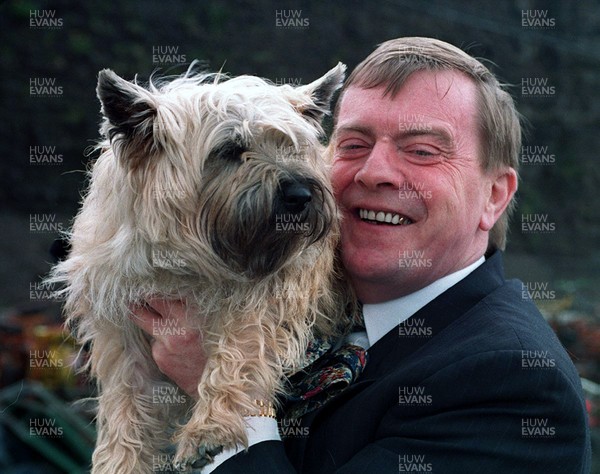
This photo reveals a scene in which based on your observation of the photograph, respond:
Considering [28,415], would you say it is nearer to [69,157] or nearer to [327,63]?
[69,157]

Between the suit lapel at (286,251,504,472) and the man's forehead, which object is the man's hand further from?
the man's forehead

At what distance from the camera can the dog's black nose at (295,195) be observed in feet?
8.76

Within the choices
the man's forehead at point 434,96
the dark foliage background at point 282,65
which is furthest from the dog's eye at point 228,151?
the dark foliage background at point 282,65

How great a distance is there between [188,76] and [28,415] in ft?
8.44

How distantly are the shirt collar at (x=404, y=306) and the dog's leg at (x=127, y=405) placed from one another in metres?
0.83

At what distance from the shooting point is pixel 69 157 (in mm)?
7770

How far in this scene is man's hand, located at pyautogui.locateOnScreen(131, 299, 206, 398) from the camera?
8.95 ft

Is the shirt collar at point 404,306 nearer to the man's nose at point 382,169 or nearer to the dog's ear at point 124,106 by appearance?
the man's nose at point 382,169

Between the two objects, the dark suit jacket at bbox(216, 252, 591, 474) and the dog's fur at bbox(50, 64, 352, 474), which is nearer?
the dark suit jacket at bbox(216, 252, 591, 474)

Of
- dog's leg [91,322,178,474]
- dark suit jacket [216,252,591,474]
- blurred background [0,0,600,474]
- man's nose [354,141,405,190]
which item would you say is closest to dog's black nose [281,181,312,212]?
man's nose [354,141,405,190]

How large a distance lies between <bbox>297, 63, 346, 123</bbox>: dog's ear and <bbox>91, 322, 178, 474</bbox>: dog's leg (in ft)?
3.29

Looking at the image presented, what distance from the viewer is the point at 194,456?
2.53 metres

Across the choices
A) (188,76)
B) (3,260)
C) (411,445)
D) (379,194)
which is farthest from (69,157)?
(411,445)

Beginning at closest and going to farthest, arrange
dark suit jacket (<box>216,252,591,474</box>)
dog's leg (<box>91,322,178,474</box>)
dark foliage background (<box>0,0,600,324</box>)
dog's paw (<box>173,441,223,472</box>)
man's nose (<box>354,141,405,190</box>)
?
dark suit jacket (<box>216,252,591,474</box>)
dog's paw (<box>173,441,223,472</box>)
man's nose (<box>354,141,405,190</box>)
dog's leg (<box>91,322,178,474</box>)
dark foliage background (<box>0,0,600,324</box>)
